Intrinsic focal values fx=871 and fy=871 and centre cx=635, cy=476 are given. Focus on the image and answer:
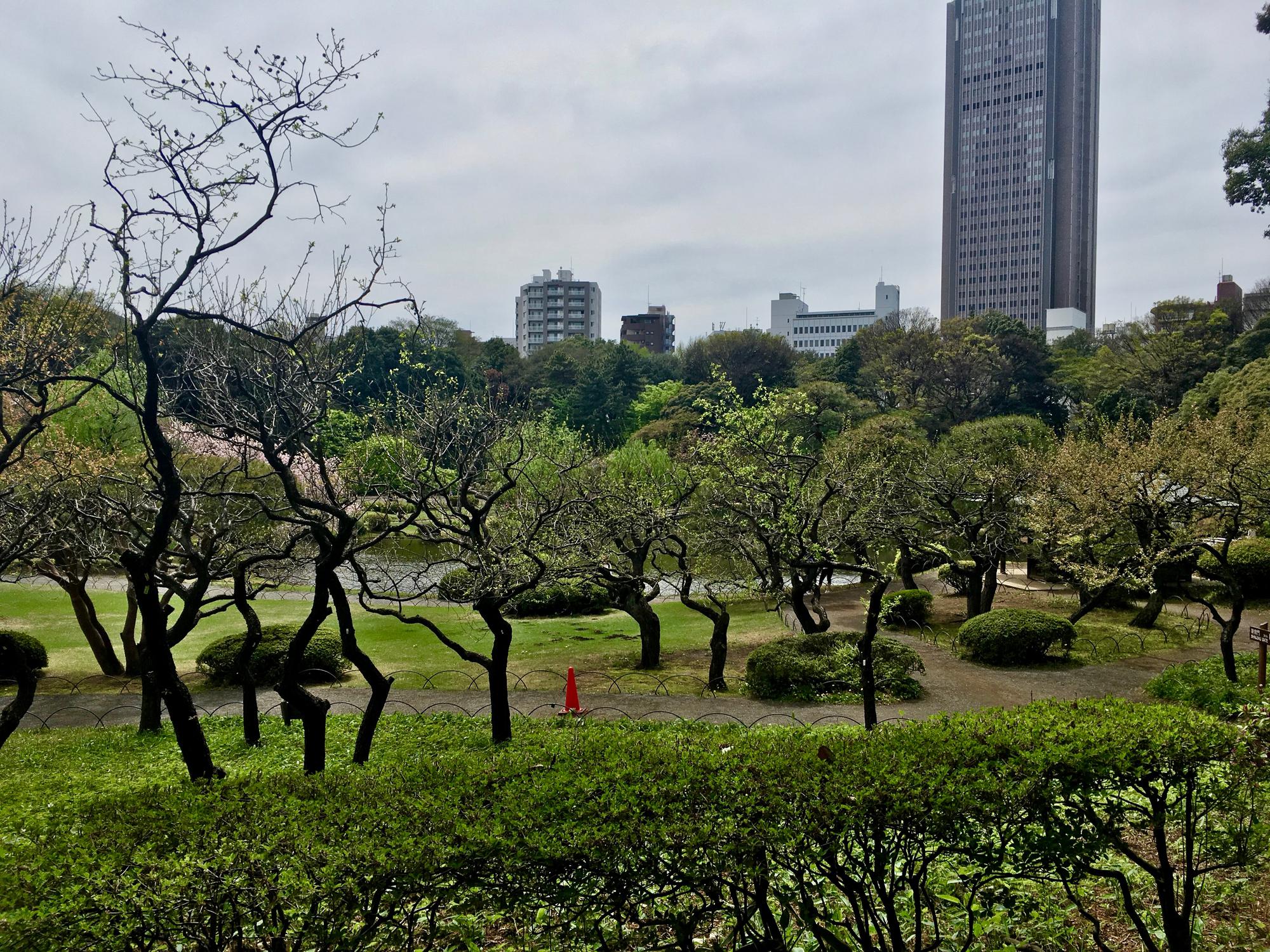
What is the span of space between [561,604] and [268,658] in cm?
1005

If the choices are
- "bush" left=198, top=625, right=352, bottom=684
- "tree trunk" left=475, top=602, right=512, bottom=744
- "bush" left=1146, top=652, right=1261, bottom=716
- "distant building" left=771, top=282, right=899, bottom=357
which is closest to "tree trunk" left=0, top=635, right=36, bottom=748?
"tree trunk" left=475, top=602, right=512, bottom=744

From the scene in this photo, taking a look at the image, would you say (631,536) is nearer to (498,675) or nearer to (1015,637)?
(1015,637)

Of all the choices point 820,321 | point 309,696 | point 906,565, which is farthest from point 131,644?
point 820,321

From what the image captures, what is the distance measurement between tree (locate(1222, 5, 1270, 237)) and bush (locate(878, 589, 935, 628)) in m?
21.8

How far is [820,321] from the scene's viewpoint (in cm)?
12238

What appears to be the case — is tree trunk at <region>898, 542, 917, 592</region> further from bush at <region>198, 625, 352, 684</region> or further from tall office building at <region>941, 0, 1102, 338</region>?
tall office building at <region>941, 0, 1102, 338</region>

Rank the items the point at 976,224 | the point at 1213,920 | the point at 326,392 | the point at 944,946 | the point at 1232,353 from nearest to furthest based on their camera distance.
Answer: the point at 944,946 < the point at 1213,920 < the point at 326,392 < the point at 1232,353 < the point at 976,224

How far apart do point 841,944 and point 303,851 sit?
2.52 metres

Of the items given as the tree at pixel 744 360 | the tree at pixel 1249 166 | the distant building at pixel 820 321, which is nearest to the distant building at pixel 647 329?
the distant building at pixel 820 321

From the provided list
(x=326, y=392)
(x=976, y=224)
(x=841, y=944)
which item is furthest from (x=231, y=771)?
(x=976, y=224)

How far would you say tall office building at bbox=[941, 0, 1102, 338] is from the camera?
9625 cm

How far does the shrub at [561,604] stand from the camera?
22.8 m

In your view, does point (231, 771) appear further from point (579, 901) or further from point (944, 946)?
point (944, 946)

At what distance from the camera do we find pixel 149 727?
11.8 meters
